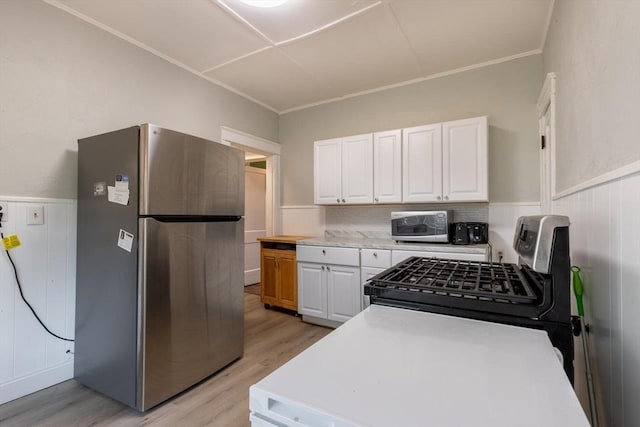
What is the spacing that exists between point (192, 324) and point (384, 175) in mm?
2148

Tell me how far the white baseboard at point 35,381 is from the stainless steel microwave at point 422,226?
2726 mm

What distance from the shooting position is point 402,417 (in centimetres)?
47

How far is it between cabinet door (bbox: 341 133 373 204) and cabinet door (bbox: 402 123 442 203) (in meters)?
0.36

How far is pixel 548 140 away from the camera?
2.30 metres

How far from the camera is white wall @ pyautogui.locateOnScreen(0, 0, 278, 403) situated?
5.97 ft

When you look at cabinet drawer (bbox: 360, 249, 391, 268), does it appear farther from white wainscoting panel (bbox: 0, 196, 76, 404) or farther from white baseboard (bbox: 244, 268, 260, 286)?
white baseboard (bbox: 244, 268, 260, 286)

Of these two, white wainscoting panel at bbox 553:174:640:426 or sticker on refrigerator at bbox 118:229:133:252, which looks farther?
sticker on refrigerator at bbox 118:229:133:252

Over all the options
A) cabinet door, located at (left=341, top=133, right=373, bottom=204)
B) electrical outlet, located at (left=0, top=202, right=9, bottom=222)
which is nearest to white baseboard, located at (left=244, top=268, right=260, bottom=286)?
cabinet door, located at (left=341, top=133, right=373, bottom=204)

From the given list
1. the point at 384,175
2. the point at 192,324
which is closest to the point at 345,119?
the point at 384,175

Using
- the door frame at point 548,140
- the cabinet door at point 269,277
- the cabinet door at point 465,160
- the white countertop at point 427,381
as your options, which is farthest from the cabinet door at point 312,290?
the white countertop at point 427,381

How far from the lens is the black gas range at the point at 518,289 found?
79 centimetres

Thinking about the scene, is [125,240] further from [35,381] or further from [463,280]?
[463,280]

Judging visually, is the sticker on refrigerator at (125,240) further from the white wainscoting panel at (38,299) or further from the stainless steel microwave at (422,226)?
the stainless steel microwave at (422,226)

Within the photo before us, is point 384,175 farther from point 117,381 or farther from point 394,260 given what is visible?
point 117,381
